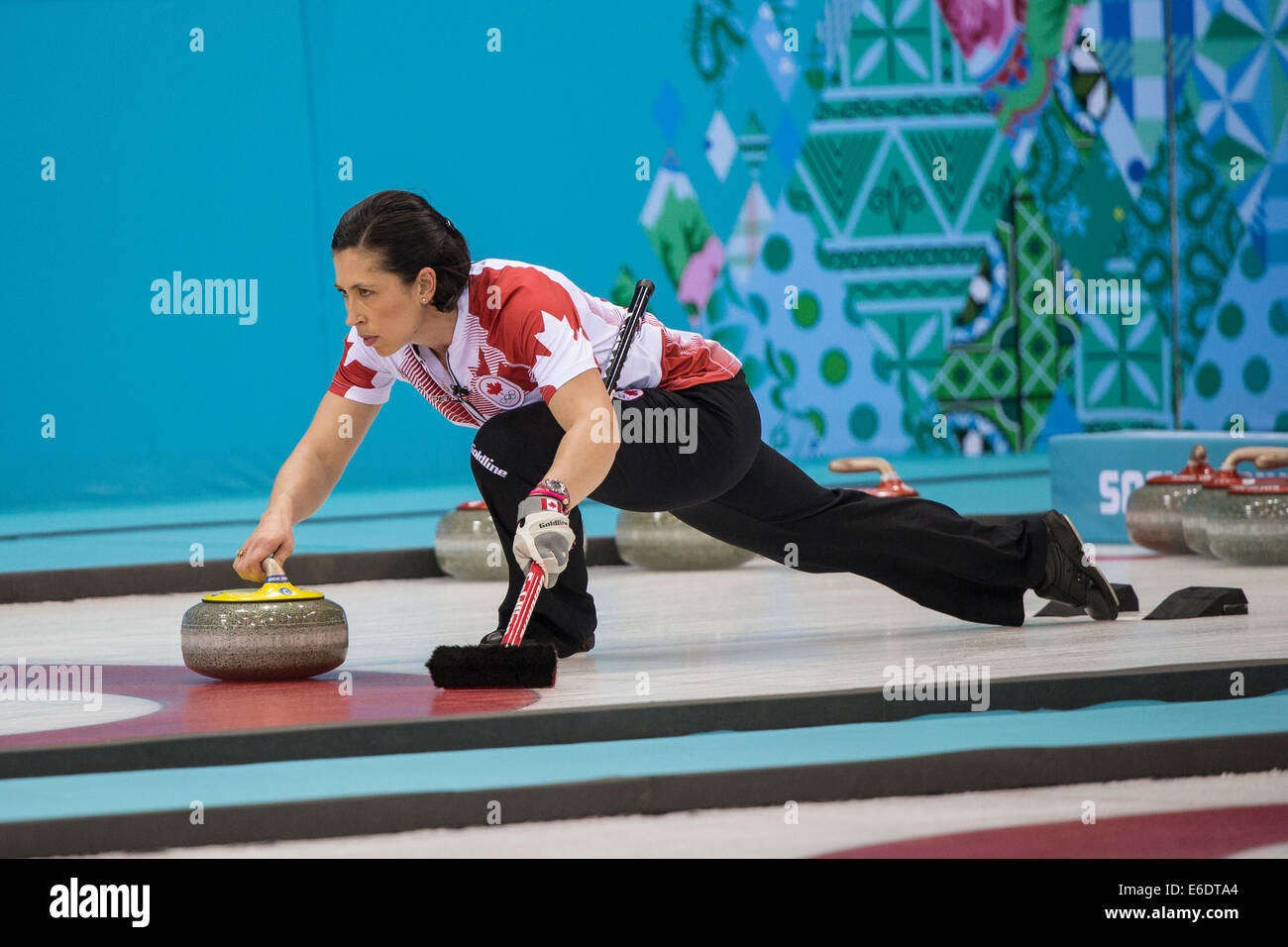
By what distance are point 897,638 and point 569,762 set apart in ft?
4.42

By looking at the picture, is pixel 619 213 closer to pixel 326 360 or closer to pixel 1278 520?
pixel 326 360

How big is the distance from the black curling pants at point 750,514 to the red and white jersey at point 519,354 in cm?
5

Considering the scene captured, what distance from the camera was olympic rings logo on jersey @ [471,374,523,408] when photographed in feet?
9.63

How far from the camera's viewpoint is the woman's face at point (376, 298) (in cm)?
274

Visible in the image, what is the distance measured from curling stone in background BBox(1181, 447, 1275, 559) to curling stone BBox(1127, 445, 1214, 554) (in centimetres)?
14

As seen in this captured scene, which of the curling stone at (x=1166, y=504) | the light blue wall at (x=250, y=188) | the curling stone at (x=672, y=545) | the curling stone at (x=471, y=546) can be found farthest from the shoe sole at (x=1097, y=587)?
the light blue wall at (x=250, y=188)

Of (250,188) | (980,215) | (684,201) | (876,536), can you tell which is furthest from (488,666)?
(980,215)

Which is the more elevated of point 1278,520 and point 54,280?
point 54,280

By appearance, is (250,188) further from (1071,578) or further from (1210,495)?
(1071,578)

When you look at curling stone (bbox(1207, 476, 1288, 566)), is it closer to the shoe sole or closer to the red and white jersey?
the shoe sole

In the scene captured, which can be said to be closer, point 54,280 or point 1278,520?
point 1278,520
